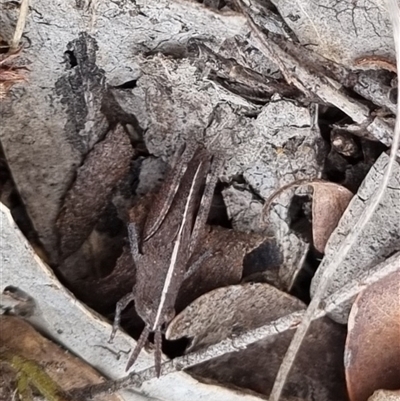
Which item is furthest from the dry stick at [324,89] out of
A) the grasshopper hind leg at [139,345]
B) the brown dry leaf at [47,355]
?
the brown dry leaf at [47,355]

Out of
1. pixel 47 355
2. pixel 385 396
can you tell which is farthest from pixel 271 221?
pixel 47 355

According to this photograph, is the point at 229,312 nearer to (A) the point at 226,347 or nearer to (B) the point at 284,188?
(A) the point at 226,347

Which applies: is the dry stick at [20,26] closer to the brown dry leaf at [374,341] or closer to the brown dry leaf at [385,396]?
the brown dry leaf at [374,341]

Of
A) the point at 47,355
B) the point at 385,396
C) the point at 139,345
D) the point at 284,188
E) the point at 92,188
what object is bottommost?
the point at 47,355

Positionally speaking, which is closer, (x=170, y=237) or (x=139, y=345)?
(x=139, y=345)

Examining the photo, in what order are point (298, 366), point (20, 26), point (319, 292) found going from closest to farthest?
point (20, 26)
point (319, 292)
point (298, 366)

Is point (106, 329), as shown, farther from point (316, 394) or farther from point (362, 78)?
point (362, 78)
